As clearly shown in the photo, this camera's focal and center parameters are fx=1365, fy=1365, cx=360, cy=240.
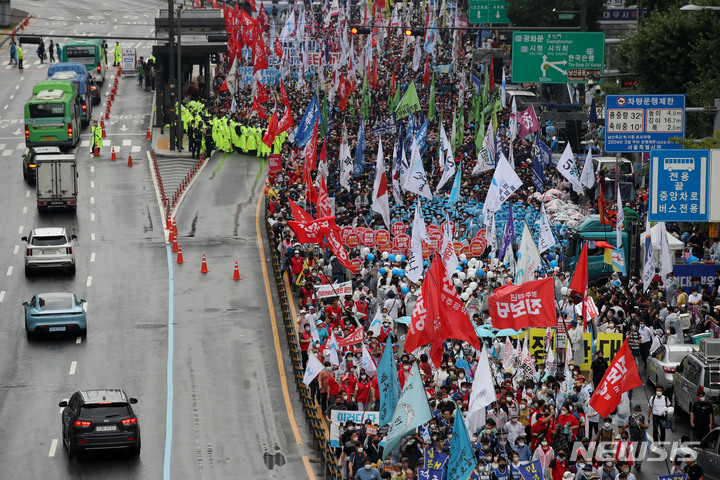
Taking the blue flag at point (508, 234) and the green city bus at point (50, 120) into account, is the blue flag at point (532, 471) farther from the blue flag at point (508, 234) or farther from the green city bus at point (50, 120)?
the green city bus at point (50, 120)

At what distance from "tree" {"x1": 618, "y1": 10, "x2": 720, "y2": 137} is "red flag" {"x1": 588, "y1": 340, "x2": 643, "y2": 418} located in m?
21.9

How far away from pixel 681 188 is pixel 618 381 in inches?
373

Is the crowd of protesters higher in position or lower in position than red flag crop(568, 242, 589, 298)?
lower

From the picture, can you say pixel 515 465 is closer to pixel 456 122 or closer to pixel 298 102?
pixel 456 122

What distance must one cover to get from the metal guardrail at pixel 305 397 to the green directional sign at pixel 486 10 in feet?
102

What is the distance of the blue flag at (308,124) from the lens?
47.7m

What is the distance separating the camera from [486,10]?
232 feet

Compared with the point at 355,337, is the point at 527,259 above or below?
above

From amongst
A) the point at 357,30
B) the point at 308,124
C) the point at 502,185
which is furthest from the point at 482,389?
the point at 308,124

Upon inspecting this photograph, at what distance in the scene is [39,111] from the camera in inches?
2391

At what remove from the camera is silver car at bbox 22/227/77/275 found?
41.5 meters

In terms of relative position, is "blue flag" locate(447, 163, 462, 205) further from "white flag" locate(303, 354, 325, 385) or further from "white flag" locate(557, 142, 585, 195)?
"white flag" locate(303, 354, 325, 385)

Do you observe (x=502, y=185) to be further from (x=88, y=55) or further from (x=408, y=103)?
(x=88, y=55)

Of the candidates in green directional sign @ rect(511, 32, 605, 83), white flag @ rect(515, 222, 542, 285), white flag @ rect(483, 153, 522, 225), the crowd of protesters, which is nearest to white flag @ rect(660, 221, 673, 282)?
the crowd of protesters
